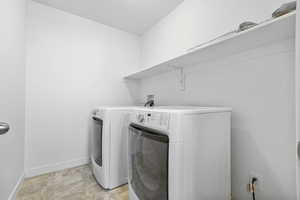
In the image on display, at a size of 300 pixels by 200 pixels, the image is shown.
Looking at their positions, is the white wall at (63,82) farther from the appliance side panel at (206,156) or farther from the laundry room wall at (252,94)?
the appliance side panel at (206,156)

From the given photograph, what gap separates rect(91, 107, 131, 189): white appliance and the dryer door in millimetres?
319

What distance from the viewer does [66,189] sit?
1.46m

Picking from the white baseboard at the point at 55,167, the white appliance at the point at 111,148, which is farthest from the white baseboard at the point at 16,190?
the white appliance at the point at 111,148

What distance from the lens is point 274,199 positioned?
0.98 m

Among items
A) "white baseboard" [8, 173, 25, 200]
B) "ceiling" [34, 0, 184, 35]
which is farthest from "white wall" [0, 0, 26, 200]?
"ceiling" [34, 0, 184, 35]

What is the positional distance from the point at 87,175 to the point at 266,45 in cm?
223

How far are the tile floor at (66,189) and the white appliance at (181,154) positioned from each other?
0.38m

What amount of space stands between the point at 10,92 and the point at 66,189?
1071 millimetres

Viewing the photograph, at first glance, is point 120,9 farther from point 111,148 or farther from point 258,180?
point 258,180

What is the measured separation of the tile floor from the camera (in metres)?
1.35

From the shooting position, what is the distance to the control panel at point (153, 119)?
0.84 m

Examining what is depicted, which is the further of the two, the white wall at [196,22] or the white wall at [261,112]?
the white wall at [196,22]

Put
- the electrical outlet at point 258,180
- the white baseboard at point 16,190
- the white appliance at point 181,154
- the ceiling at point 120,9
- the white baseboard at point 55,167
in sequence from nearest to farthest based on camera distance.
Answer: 1. the white appliance at point 181,154
2. the electrical outlet at point 258,180
3. the white baseboard at point 16,190
4. the white baseboard at point 55,167
5. the ceiling at point 120,9

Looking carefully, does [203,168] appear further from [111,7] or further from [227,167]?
[111,7]
